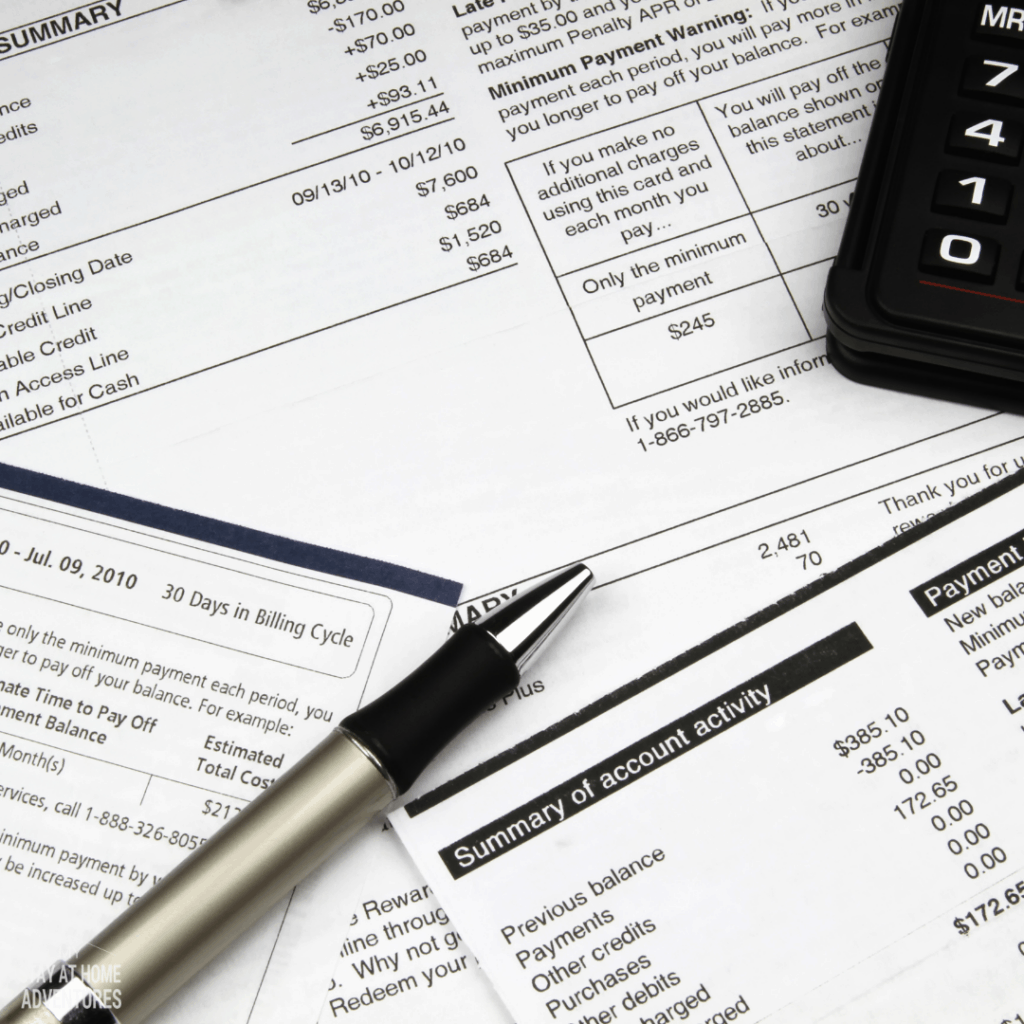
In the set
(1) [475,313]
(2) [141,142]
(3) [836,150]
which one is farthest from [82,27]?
(3) [836,150]

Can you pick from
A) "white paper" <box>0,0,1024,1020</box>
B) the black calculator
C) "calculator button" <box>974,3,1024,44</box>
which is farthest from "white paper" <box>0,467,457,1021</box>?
"calculator button" <box>974,3,1024,44</box>

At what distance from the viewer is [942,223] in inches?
13.9

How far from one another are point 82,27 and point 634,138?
0.25 m

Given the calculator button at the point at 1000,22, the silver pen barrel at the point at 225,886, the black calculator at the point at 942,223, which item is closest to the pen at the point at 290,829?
the silver pen barrel at the point at 225,886

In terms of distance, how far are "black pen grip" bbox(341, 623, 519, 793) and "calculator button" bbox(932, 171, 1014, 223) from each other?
0.23 m

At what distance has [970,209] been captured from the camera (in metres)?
0.35

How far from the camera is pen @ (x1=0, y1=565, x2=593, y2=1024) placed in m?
0.30

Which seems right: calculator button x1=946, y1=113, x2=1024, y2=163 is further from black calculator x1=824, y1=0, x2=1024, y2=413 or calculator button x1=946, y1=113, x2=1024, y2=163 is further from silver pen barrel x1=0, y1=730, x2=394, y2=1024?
silver pen barrel x1=0, y1=730, x2=394, y2=1024

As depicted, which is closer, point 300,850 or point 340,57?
point 300,850

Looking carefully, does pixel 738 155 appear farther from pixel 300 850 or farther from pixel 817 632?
pixel 300 850

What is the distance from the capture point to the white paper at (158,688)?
330 millimetres

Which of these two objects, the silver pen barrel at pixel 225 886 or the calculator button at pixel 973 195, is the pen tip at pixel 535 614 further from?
the calculator button at pixel 973 195

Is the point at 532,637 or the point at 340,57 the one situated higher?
the point at 340,57

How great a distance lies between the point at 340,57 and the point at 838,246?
0.76ft
